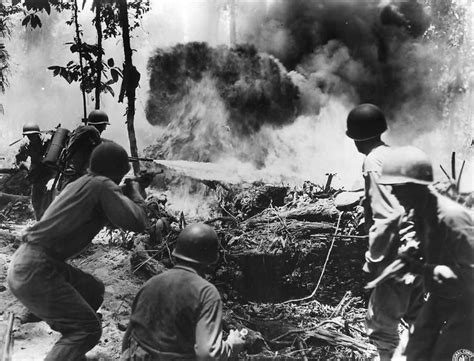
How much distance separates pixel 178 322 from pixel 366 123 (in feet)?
6.53

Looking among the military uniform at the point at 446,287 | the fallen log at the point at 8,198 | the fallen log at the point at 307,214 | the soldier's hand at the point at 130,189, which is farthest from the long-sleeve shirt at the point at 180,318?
the fallen log at the point at 8,198

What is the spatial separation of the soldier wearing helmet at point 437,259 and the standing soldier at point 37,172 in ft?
A: 16.0

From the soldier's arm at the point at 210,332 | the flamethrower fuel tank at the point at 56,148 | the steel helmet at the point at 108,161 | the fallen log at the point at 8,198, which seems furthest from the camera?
the fallen log at the point at 8,198

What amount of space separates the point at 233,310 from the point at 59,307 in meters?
3.18

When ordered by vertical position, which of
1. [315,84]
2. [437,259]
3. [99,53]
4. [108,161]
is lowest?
[437,259]

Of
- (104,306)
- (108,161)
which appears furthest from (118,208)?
(104,306)

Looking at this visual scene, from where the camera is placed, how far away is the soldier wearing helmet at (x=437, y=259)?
2.64 m

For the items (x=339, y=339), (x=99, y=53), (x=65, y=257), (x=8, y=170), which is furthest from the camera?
(x=8, y=170)

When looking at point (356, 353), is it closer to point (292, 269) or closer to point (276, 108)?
point (292, 269)

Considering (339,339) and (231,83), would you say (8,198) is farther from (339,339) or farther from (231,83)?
(231,83)

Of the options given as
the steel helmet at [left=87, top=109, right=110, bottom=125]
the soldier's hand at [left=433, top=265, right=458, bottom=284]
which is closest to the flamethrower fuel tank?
the steel helmet at [left=87, top=109, right=110, bottom=125]

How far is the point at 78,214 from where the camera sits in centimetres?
306

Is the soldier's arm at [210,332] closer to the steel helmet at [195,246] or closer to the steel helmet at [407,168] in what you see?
the steel helmet at [195,246]

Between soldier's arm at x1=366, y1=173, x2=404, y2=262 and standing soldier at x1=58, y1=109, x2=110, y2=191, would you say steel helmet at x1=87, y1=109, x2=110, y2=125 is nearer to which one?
standing soldier at x1=58, y1=109, x2=110, y2=191
